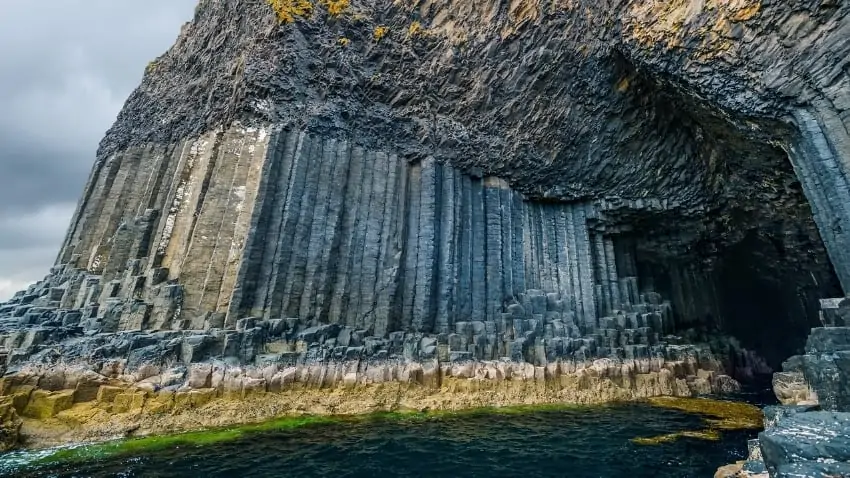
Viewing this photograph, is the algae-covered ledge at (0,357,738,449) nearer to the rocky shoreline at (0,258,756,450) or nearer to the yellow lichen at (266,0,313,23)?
the rocky shoreline at (0,258,756,450)

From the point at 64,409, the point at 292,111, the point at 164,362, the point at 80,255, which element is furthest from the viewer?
the point at 80,255

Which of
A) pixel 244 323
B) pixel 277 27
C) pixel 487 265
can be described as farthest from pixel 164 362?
pixel 277 27

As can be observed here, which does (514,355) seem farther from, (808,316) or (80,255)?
(80,255)

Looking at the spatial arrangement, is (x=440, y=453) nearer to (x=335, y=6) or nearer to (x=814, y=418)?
(x=814, y=418)

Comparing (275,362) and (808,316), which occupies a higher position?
(808,316)

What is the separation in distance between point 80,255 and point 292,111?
13.4 m

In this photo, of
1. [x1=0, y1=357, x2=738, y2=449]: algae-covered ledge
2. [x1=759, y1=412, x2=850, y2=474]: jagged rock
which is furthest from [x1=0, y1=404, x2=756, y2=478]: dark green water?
[x1=759, y1=412, x2=850, y2=474]: jagged rock

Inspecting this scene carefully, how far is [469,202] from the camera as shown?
18.9m

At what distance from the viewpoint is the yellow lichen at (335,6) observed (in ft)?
66.4

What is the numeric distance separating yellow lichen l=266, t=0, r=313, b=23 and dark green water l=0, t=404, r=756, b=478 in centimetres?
1567

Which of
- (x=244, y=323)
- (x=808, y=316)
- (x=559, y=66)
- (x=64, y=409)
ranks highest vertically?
(x=559, y=66)

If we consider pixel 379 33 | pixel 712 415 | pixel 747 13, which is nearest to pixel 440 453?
pixel 712 415

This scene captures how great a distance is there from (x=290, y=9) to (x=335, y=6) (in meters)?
2.13

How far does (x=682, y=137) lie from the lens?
18.6m
